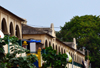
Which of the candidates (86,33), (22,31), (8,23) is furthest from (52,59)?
(86,33)

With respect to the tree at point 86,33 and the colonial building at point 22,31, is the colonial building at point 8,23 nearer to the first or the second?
the colonial building at point 22,31

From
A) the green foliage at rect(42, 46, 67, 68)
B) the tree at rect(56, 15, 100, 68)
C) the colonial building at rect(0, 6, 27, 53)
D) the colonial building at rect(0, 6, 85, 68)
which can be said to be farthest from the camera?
the tree at rect(56, 15, 100, 68)

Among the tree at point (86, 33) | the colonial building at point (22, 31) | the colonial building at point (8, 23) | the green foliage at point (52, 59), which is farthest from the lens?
the tree at point (86, 33)

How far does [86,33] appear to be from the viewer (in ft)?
281

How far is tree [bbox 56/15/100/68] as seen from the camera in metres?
83.1

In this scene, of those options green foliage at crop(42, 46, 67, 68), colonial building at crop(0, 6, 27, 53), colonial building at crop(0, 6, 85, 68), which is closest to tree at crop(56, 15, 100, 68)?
colonial building at crop(0, 6, 85, 68)

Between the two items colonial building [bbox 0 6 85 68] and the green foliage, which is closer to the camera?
colonial building [bbox 0 6 85 68]

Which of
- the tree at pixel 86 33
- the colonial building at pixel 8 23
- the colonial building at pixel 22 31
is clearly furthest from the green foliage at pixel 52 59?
the tree at pixel 86 33

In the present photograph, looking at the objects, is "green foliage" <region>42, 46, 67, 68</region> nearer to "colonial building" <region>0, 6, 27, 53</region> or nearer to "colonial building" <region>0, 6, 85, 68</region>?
"colonial building" <region>0, 6, 85, 68</region>

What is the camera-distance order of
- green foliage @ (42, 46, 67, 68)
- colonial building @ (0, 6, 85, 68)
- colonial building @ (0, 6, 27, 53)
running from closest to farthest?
colonial building @ (0, 6, 27, 53)
colonial building @ (0, 6, 85, 68)
green foliage @ (42, 46, 67, 68)

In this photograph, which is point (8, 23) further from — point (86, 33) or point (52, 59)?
point (86, 33)

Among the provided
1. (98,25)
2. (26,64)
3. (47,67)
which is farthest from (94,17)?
(26,64)

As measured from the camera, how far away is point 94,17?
89.0 m

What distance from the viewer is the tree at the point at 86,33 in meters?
83.1
